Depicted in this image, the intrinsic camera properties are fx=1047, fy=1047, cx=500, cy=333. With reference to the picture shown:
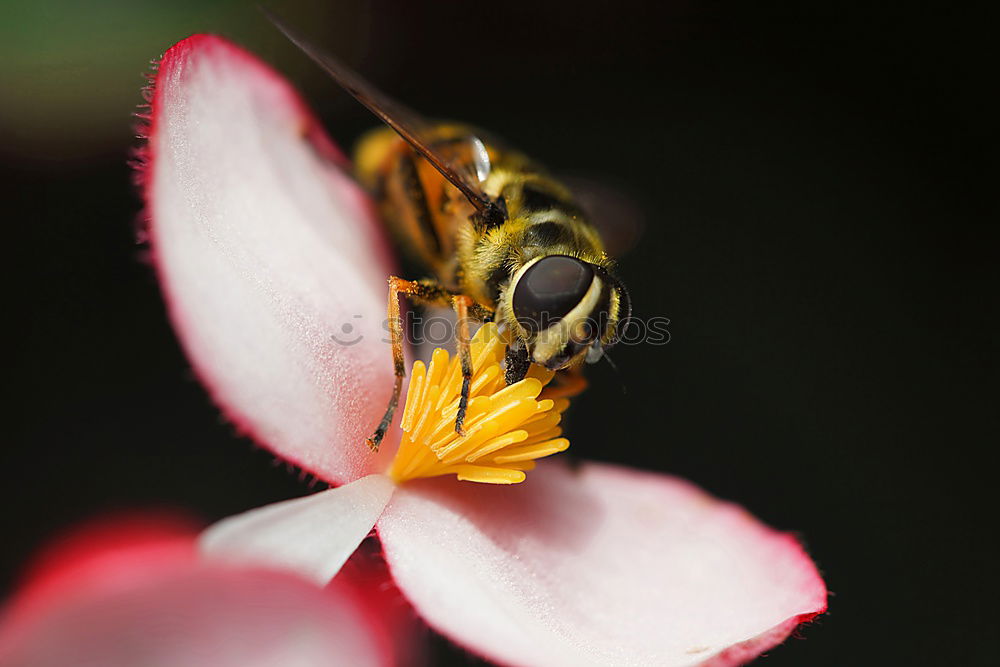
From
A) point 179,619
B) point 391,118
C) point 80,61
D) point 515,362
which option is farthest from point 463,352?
point 80,61

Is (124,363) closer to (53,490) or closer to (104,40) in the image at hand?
(53,490)

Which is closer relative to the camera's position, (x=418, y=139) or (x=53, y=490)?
(x=418, y=139)

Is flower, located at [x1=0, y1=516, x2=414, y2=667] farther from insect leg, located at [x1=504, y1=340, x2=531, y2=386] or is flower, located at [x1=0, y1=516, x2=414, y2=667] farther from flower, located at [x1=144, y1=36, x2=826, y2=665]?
insect leg, located at [x1=504, y1=340, x2=531, y2=386]

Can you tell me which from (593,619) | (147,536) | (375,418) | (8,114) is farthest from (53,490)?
(593,619)

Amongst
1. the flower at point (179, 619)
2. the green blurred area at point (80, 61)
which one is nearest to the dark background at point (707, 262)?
the green blurred area at point (80, 61)

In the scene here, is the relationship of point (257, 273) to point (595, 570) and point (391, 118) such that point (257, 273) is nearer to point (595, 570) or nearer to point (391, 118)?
point (391, 118)

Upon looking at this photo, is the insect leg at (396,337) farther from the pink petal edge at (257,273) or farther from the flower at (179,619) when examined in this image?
the flower at (179,619)
